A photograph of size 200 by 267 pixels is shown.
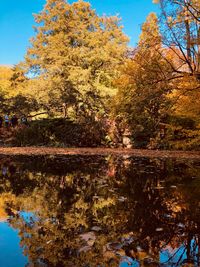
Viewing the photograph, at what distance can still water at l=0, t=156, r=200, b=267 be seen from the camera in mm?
2582

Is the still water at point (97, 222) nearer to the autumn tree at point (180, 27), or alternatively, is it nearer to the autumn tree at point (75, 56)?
the autumn tree at point (180, 27)

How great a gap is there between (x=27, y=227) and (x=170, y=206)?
6.88 feet

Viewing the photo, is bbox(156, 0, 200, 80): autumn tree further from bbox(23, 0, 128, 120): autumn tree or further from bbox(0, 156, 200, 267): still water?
bbox(23, 0, 128, 120): autumn tree

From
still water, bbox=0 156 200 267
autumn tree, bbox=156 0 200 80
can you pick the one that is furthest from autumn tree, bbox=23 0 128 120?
still water, bbox=0 156 200 267

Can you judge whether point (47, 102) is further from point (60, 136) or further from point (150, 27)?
point (150, 27)

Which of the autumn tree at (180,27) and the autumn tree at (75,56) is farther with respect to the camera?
the autumn tree at (75,56)

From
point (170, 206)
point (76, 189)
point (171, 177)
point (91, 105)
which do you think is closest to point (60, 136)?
point (91, 105)

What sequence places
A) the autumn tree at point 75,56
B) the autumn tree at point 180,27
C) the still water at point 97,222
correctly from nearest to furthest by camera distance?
the still water at point 97,222 → the autumn tree at point 180,27 → the autumn tree at point 75,56

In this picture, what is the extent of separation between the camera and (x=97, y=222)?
3596mm

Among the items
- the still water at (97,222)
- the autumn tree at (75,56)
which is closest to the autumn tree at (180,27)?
the still water at (97,222)

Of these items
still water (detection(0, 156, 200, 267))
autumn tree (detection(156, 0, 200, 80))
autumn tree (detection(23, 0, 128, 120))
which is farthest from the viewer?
autumn tree (detection(23, 0, 128, 120))

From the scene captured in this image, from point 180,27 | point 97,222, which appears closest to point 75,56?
point 180,27

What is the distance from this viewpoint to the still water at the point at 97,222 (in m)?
2.58

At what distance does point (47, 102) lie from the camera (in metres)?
22.8
